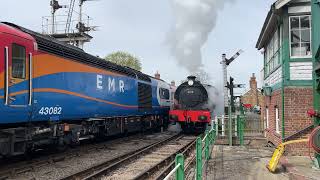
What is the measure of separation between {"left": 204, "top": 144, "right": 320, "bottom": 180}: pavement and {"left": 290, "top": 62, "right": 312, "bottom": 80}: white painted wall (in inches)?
102

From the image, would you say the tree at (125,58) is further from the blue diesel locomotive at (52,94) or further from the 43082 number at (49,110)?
the 43082 number at (49,110)

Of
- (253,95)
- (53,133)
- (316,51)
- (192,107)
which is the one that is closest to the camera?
(316,51)

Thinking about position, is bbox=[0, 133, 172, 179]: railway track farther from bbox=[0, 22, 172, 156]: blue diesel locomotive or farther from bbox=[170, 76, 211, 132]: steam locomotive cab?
bbox=[170, 76, 211, 132]: steam locomotive cab

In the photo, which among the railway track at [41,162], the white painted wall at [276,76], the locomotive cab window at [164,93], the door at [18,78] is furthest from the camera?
the locomotive cab window at [164,93]

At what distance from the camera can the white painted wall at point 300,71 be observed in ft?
45.0

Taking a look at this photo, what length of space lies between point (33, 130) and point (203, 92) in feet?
48.3

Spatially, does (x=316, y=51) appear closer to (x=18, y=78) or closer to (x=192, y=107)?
(x=18, y=78)

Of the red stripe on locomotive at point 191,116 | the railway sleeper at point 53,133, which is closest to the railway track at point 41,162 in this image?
the railway sleeper at point 53,133

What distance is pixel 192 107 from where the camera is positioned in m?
24.7

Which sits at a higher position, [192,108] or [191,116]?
[192,108]

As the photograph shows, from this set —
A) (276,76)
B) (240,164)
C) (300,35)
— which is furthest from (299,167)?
(276,76)

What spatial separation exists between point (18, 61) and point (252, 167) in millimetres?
6724

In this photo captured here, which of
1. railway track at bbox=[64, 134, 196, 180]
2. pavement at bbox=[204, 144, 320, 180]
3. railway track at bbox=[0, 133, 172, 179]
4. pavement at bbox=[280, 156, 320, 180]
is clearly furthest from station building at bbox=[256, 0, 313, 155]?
railway track at bbox=[0, 133, 172, 179]

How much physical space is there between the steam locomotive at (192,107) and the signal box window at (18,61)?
1412cm
